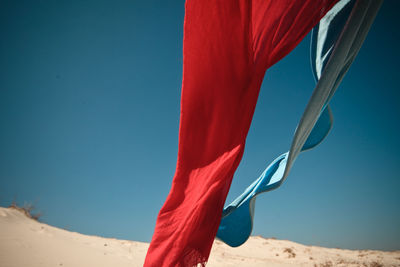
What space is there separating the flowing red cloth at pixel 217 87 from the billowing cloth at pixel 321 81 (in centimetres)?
23

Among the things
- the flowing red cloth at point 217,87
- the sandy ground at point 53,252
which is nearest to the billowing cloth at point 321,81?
the flowing red cloth at point 217,87

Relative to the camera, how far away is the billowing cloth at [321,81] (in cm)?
143

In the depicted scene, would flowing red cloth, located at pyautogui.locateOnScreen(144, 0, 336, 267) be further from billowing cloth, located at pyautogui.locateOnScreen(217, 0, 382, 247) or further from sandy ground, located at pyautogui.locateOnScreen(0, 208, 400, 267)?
sandy ground, located at pyautogui.locateOnScreen(0, 208, 400, 267)

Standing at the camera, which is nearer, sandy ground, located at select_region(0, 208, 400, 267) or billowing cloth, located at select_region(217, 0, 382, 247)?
billowing cloth, located at select_region(217, 0, 382, 247)

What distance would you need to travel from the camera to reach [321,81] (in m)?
1.46

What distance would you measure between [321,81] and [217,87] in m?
0.68

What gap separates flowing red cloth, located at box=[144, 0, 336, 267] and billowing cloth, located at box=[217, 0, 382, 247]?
0.23m

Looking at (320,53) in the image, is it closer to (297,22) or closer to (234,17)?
(297,22)

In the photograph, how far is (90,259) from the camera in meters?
4.26

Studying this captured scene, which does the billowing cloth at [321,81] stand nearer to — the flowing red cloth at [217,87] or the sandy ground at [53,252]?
the flowing red cloth at [217,87]

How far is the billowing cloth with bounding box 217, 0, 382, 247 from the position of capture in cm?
143

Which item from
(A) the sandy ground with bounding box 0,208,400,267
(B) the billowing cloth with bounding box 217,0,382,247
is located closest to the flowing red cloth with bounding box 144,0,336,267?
(B) the billowing cloth with bounding box 217,0,382,247

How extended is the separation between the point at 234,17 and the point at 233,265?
5.11 meters

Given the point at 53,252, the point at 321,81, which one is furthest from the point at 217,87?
the point at 53,252
